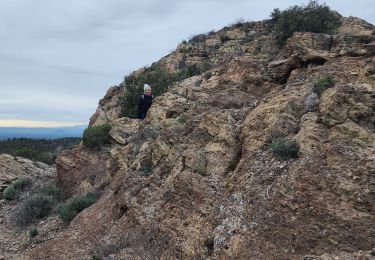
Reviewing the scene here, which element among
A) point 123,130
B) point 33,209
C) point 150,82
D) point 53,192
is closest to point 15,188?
point 53,192

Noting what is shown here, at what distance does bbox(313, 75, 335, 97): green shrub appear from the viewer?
980cm

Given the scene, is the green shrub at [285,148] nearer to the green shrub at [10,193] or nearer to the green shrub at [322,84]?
the green shrub at [322,84]

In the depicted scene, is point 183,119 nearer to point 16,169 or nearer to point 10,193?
point 10,193

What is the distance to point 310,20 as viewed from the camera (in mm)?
16266

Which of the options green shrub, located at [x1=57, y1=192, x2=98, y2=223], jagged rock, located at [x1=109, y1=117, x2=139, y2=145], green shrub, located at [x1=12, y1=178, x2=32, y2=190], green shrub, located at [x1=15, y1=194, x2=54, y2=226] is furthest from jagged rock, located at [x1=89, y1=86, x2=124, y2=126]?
green shrub, located at [x1=57, y1=192, x2=98, y2=223]

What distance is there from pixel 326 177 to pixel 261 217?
1471 millimetres

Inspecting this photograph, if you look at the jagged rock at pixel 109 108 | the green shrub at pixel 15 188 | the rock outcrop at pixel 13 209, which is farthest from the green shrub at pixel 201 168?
the jagged rock at pixel 109 108

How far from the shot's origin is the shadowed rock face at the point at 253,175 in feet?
23.8

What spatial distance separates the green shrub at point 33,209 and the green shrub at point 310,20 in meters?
11.8

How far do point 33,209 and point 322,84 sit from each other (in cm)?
1061

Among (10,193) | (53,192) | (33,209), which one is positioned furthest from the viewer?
(10,193)

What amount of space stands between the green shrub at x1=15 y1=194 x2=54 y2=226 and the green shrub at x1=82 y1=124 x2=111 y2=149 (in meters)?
3.37

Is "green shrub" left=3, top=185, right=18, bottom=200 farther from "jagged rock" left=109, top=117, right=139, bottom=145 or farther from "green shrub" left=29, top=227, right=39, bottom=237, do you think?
"jagged rock" left=109, top=117, right=139, bottom=145

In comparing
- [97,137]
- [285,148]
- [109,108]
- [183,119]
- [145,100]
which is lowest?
[285,148]
